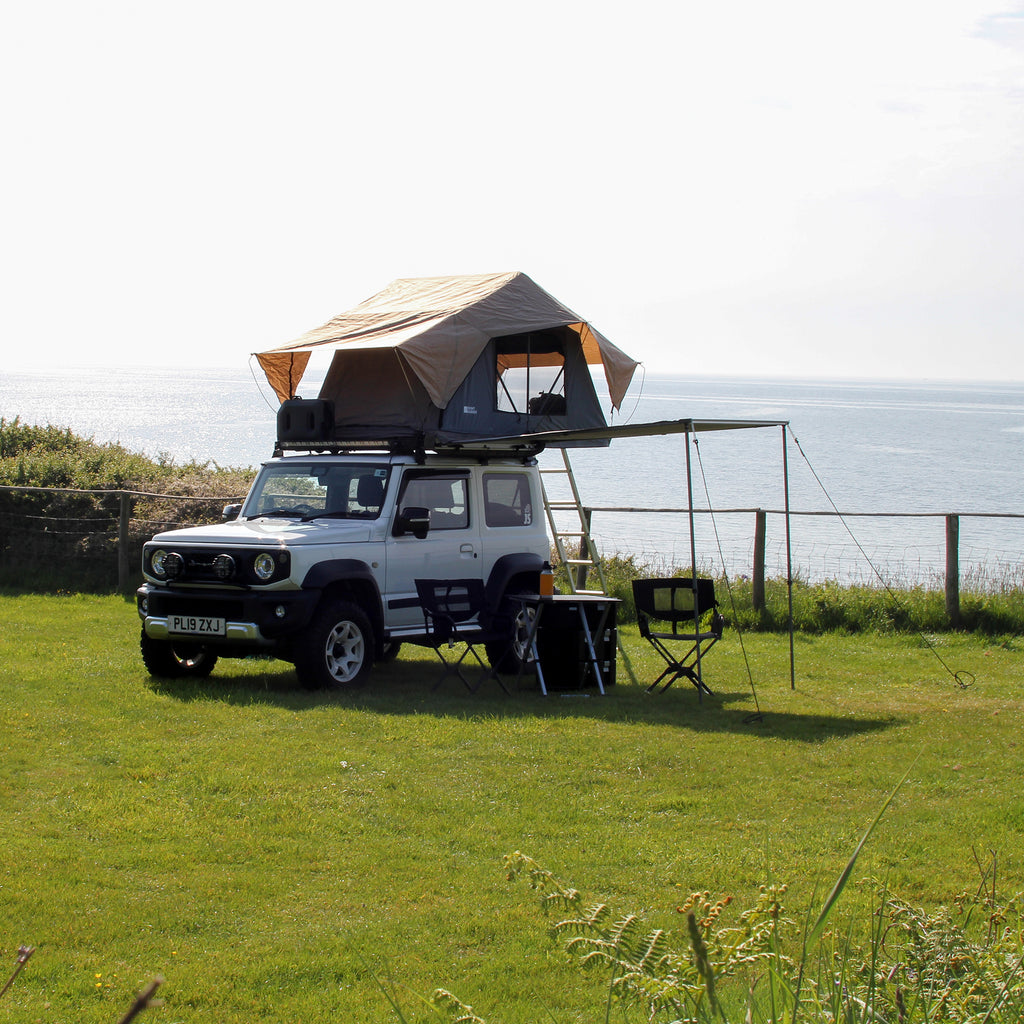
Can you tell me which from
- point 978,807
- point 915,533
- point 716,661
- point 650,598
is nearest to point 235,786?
point 978,807

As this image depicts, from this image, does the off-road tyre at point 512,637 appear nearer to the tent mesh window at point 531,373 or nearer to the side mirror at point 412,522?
the side mirror at point 412,522

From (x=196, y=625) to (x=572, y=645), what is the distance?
3.17 metres

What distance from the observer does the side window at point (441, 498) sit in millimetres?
10634

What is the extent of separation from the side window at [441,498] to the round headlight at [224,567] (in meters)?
1.66

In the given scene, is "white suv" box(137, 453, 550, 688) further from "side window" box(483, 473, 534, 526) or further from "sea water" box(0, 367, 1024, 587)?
"sea water" box(0, 367, 1024, 587)

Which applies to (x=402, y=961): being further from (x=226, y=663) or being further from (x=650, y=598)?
(x=226, y=663)

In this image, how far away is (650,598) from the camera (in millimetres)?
10430

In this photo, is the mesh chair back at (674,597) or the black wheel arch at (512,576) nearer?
the mesh chair back at (674,597)

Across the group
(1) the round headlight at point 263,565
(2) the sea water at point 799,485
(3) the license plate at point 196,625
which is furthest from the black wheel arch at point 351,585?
(2) the sea water at point 799,485

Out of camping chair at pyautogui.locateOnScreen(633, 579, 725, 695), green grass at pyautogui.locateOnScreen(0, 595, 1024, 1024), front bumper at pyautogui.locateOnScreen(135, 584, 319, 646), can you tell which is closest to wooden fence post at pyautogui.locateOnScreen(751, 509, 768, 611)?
camping chair at pyautogui.locateOnScreen(633, 579, 725, 695)

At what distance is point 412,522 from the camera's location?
1023cm

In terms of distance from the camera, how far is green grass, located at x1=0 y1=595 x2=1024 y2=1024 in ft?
13.9

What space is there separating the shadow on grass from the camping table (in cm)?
20

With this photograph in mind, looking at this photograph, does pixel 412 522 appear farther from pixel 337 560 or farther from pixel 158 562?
pixel 158 562
